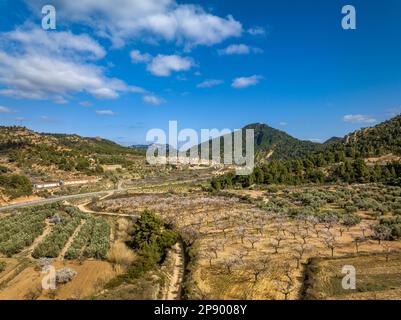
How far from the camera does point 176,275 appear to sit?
20953 millimetres

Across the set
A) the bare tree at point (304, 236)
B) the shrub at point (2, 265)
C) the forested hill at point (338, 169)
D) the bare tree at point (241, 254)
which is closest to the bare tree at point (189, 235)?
the bare tree at point (241, 254)

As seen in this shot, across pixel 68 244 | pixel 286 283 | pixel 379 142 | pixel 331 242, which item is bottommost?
pixel 68 244

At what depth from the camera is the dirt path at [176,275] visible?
58.6 feet

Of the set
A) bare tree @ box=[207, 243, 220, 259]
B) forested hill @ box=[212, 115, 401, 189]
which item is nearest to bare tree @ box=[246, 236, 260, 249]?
bare tree @ box=[207, 243, 220, 259]

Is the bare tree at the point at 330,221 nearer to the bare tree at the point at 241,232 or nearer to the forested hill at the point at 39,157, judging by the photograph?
the bare tree at the point at 241,232

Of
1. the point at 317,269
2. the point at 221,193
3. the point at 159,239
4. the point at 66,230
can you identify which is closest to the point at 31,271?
the point at 159,239

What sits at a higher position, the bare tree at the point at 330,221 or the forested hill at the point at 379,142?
the forested hill at the point at 379,142

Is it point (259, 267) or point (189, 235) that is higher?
point (189, 235)

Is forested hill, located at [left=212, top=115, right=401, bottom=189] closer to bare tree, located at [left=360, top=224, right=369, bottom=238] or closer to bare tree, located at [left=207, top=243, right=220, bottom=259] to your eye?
bare tree, located at [left=360, top=224, right=369, bottom=238]

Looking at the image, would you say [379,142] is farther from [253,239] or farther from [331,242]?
[253,239]

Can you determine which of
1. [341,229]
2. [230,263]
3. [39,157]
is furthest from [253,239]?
[39,157]

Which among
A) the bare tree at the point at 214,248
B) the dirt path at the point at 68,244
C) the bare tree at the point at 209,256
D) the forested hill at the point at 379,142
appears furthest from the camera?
the forested hill at the point at 379,142
